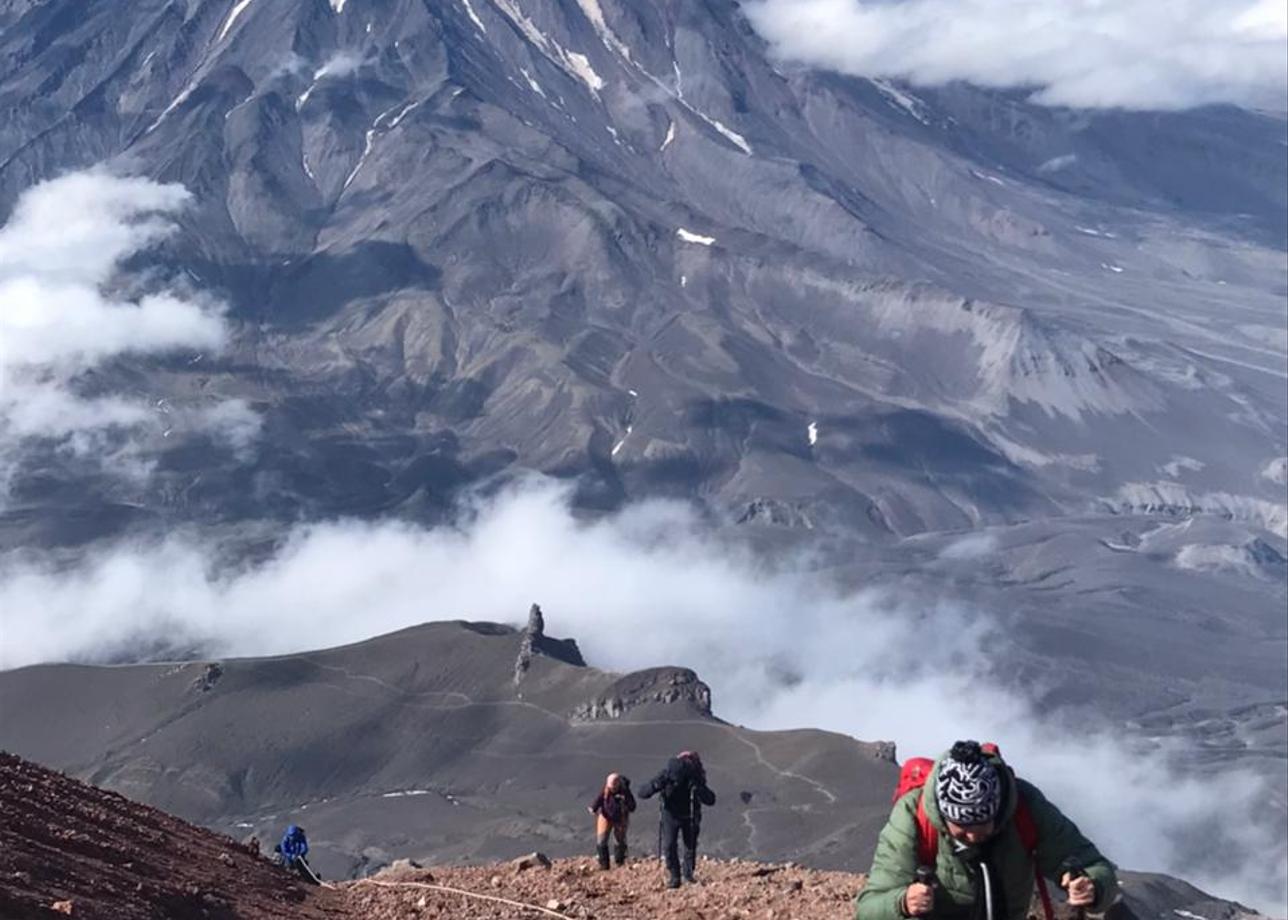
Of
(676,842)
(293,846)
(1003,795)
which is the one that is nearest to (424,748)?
(293,846)

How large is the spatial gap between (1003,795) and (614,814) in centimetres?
1472

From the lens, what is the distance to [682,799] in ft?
74.0

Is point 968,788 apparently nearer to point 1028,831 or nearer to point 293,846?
point 1028,831

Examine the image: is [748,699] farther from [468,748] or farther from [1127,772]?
[468,748]

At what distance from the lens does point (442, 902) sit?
19531mm

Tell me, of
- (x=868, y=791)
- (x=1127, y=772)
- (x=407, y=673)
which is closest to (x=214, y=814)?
(x=407, y=673)

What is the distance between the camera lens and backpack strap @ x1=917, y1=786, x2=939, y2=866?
1004 cm

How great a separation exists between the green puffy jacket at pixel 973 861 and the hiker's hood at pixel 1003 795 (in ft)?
0.04

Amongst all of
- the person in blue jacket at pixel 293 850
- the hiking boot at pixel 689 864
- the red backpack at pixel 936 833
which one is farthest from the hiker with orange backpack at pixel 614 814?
the red backpack at pixel 936 833

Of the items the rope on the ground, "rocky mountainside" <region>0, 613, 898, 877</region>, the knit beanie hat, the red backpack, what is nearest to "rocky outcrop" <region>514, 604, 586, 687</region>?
"rocky mountainside" <region>0, 613, 898, 877</region>

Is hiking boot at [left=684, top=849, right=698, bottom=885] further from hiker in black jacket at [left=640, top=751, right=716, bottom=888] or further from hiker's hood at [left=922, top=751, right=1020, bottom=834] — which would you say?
hiker's hood at [left=922, top=751, right=1020, bottom=834]

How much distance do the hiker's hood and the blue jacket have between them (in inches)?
617

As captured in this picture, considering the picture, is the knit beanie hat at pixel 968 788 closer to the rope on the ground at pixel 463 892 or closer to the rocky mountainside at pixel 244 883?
the rocky mountainside at pixel 244 883

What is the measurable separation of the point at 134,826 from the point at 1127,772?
159922 millimetres
